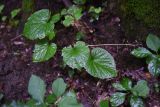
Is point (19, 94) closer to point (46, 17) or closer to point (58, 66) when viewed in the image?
point (58, 66)

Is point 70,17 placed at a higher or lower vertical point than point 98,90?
Result: higher

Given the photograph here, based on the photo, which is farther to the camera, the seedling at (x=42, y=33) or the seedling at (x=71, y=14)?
the seedling at (x=71, y=14)

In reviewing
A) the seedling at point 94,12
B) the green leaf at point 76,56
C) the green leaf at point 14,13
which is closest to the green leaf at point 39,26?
the green leaf at point 76,56

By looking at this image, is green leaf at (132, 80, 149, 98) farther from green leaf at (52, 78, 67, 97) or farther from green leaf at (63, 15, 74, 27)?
green leaf at (63, 15, 74, 27)

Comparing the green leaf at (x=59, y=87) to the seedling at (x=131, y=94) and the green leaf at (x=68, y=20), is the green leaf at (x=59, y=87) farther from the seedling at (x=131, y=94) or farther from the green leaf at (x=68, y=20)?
the green leaf at (x=68, y=20)

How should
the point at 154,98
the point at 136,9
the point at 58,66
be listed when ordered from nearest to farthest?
the point at 154,98
the point at 136,9
the point at 58,66

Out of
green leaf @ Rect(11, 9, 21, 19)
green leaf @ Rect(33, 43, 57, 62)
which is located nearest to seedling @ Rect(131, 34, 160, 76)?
green leaf @ Rect(33, 43, 57, 62)

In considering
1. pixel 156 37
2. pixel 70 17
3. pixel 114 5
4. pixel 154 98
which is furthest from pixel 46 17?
pixel 154 98
